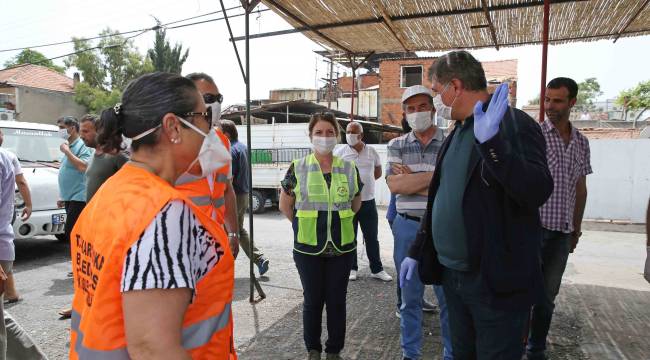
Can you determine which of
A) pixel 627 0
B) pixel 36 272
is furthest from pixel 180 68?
pixel 627 0

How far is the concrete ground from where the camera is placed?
11.9 ft

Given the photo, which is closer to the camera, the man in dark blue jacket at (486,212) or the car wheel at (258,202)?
the man in dark blue jacket at (486,212)

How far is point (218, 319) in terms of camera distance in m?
1.33

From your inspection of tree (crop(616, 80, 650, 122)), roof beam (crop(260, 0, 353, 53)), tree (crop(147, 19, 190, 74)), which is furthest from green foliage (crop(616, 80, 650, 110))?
tree (crop(147, 19, 190, 74))

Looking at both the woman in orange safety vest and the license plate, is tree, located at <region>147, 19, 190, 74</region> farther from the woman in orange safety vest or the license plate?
the woman in orange safety vest

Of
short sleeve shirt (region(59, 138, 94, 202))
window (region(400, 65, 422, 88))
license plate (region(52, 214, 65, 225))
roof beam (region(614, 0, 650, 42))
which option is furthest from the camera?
window (region(400, 65, 422, 88))

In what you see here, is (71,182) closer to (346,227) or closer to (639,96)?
(346,227)

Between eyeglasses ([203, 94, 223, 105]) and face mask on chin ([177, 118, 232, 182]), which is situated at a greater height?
eyeglasses ([203, 94, 223, 105])

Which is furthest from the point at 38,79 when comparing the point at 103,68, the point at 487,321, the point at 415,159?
the point at 487,321

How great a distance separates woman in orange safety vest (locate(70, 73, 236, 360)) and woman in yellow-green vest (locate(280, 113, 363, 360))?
1.78 meters

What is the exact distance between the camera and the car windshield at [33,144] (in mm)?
6859

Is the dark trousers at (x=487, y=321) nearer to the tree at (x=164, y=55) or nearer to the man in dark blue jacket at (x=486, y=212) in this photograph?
the man in dark blue jacket at (x=486, y=212)

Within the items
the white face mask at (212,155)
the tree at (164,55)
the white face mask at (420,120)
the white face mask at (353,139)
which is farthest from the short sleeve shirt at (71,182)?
the tree at (164,55)

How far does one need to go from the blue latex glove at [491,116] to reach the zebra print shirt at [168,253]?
1.17 meters
